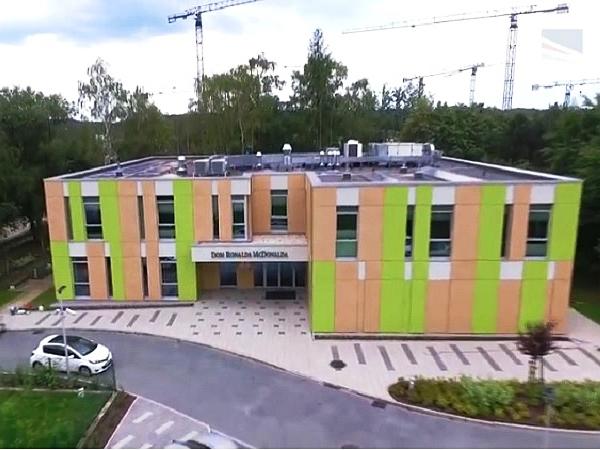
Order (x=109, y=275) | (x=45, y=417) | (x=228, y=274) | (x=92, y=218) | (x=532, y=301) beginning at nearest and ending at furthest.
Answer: (x=45, y=417)
(x=532, y=301)
(x=92, y=218)
(x=109, y=275)
(x=228, y=274)

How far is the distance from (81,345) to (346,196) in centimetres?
1103

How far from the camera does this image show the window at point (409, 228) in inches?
744

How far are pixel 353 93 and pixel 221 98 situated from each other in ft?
49.1

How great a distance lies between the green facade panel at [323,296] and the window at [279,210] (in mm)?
6179


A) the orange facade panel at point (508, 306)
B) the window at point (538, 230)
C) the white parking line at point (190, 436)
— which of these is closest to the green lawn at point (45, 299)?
the white parking line at point (190, 436)

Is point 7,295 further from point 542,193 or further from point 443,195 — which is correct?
point 542,193

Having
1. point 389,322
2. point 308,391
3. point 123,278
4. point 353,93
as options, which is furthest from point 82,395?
point 353,93

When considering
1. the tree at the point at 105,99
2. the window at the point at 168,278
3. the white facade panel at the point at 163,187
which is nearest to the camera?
the white facade panel at the point at 163,187

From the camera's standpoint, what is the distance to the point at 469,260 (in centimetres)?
1914

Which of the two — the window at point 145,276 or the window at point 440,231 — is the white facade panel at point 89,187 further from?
the window at point 440,231

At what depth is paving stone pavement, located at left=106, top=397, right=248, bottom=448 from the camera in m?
12.6

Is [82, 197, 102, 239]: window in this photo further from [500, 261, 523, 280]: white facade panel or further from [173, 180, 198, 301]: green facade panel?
[500, 261, 523, 280]: white facade panel

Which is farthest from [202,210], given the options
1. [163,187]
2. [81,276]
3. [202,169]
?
[81,276]

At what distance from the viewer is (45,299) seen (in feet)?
79.8
